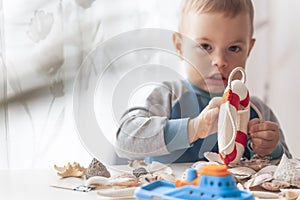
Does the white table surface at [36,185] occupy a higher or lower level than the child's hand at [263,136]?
lower

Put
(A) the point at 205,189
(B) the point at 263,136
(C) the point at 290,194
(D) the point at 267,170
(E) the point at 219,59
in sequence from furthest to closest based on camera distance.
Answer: (E) the point at 219,59, (B) the point at 263,136, (D) the point at 267,170, (C) the point at 290,194, (A) the point at 205,189

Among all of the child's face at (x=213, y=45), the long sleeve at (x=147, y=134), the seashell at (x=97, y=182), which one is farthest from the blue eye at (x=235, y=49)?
the seashell at (x=97, y=182)

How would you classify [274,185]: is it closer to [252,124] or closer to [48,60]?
[252,124]

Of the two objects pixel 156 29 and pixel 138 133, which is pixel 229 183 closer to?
pixel 138 133

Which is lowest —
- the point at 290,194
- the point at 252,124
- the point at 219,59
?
the point at 290,194

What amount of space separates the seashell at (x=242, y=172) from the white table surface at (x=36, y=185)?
9 cm

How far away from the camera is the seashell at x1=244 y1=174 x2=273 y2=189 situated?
0.76 m

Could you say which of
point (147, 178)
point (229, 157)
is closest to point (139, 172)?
point (147, 178)

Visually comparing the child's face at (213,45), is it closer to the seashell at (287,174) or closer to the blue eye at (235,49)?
the blue eye at (235,49)


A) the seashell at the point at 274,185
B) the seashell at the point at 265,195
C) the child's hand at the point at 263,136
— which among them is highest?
the child's hand at the point at 263,136

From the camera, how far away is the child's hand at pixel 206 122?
35.2 inches

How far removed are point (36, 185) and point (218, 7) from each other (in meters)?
0.48

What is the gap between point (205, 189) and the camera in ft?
1.82

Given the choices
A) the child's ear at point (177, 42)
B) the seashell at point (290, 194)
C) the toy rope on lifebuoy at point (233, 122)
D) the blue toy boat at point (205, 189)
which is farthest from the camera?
the child's ear at point (177, 42)
